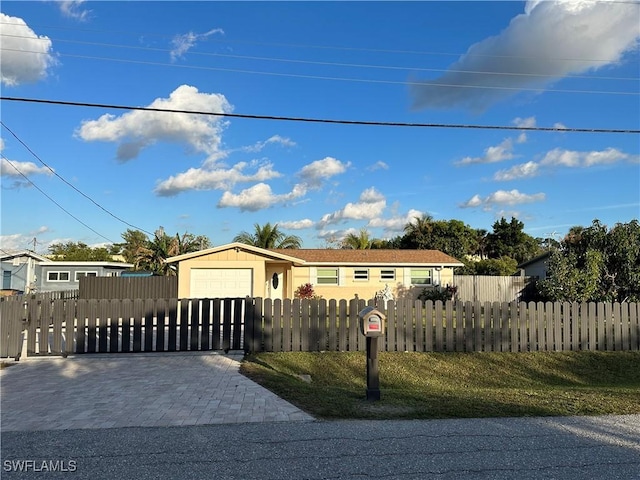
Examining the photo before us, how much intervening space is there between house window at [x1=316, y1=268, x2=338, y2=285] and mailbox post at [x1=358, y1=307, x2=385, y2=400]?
16502 mm

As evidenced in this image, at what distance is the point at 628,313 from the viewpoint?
1071 centimetres

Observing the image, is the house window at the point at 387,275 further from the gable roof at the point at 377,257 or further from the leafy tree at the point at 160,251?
the leafy tree at the point at 160,251

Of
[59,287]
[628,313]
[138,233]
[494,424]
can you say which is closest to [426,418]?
[494,424]

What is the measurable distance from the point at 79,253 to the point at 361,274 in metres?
41.1

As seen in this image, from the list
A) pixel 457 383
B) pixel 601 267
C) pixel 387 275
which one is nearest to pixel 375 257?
pixel 387 275

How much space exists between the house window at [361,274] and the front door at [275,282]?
382 centimetres

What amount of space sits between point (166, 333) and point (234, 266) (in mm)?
8174

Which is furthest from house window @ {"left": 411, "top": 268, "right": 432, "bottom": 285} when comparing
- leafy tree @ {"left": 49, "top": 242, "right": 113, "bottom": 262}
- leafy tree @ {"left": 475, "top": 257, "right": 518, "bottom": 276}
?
leafy tree @ {"left": 49, "top": 242, "right": 113, "bottom": 262}

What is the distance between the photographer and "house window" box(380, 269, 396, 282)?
74.0ft

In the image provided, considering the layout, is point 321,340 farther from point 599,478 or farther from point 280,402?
point 599,478

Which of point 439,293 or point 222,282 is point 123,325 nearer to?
point 222,282

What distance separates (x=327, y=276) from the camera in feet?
74.0

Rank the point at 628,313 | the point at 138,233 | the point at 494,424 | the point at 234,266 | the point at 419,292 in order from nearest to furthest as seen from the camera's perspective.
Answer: the point at 494,424
the point at 628,313
the point at 234,266
the point at 419,292
the point at 138,233

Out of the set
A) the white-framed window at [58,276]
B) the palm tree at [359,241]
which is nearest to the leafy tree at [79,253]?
the white-framed window at [58,276]
